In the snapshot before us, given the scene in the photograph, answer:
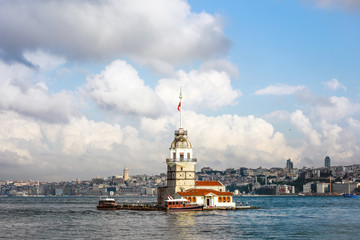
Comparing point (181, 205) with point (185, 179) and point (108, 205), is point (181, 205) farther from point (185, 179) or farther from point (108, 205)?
point (108, 205)

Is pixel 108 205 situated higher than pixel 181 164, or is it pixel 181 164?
pixel 181 164

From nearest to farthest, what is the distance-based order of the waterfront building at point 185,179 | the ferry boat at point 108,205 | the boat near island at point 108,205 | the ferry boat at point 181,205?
the ferry boat at point 181,205, the waterfront building at point 185,179, the boat near island at point 108,205, the ferry boat at point 108,205

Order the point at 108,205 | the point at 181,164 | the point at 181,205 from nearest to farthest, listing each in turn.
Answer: the point at 181,205, the point at 181,164, the point at 108,205

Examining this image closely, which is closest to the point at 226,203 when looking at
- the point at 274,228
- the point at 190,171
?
the point at 190,171

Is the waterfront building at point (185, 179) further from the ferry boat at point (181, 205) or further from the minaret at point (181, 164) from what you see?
the ferry boat at point (181, 205)

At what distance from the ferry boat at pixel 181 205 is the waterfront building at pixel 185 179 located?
211 cm

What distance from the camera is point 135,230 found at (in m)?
62.9

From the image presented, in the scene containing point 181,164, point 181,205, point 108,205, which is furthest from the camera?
point 108,205

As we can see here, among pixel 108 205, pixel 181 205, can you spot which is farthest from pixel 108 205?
pixel 181 205

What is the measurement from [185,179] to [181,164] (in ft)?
9.29

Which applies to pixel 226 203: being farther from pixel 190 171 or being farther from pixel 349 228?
pixel 349 228

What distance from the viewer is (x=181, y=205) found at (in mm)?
Answer: 91500

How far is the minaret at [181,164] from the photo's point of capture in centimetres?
9681

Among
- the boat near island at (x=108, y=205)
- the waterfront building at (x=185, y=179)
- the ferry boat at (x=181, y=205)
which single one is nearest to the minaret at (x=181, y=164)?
the waterfront building at (x=185, y=179)
